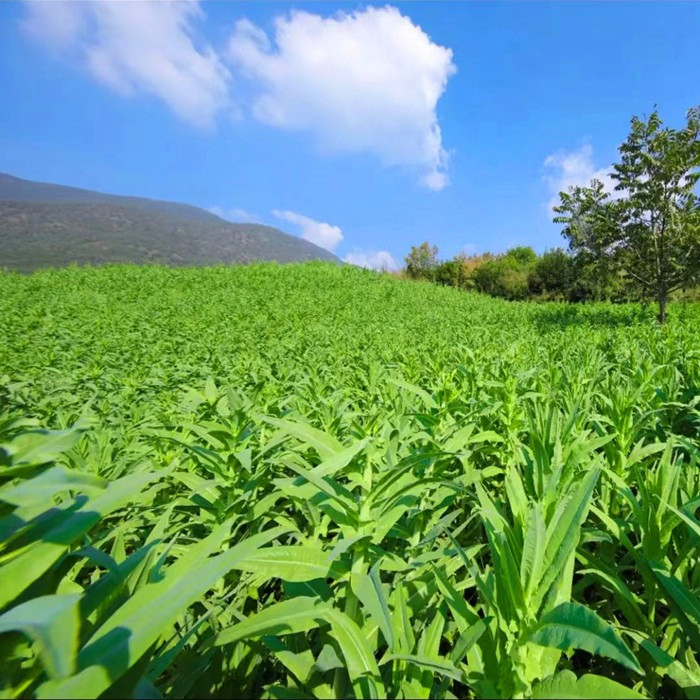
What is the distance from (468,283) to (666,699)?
45116mm

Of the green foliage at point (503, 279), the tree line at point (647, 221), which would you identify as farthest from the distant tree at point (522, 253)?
the tree line at point (647, 221)

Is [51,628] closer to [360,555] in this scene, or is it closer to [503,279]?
[360,555]

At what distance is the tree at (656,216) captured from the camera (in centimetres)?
1116

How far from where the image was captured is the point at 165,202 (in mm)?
71562

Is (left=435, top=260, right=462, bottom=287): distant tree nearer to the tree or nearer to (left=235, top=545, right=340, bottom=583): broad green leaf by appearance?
the tree

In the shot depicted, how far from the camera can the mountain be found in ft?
92.2

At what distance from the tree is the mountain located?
23071 mm

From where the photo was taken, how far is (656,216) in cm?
1153

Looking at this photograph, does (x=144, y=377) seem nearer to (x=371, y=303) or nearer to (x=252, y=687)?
(x=252, y=687)

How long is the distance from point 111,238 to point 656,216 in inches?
1343

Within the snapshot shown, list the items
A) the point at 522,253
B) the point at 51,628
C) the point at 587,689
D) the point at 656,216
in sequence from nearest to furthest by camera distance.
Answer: the point at 51,628 → the point at 587,689 → the point at 656,216 → the point at 522,253

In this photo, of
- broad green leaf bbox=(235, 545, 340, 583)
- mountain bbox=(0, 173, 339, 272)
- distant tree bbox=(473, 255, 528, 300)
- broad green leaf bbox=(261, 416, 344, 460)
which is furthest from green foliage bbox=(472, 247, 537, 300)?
broad green leaf bbox=(235, 545, 340, 583)

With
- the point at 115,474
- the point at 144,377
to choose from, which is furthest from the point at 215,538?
the point at 144,377

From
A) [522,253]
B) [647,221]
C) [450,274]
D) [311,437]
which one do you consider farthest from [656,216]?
[522,253]
